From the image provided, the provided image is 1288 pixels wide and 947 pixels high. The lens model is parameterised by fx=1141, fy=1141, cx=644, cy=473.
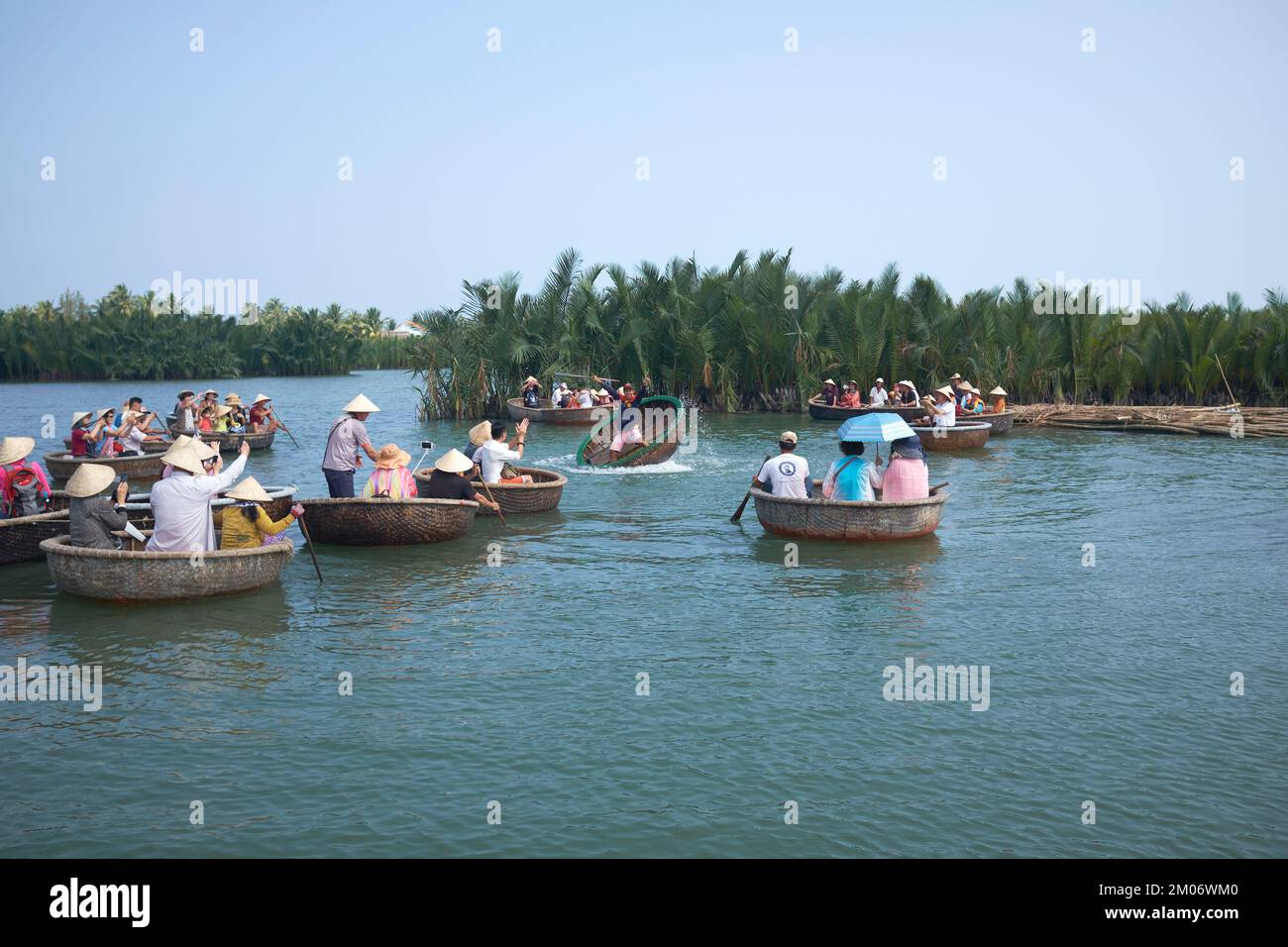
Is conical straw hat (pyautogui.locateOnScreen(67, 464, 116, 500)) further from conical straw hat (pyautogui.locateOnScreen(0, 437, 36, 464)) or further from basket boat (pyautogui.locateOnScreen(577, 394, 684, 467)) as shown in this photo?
basket boat (pyautogui.locateOnScreen(577, 394, 684, 467))

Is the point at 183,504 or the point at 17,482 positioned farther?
the point at 17,482

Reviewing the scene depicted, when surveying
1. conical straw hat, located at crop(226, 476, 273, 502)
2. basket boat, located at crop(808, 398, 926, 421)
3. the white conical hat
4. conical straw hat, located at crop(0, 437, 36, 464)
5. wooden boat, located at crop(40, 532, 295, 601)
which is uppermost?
the white conical hat

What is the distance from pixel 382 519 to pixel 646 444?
9117 millimetres

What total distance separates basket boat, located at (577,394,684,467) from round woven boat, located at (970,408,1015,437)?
30.6 feet

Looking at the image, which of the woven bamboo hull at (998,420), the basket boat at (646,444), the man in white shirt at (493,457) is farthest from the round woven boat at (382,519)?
the woven bamboo hull at (998,420)

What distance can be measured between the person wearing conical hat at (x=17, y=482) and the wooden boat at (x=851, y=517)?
8546 mm

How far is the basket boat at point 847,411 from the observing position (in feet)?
97.3

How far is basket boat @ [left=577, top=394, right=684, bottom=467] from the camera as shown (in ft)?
72.9

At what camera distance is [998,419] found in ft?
94.7

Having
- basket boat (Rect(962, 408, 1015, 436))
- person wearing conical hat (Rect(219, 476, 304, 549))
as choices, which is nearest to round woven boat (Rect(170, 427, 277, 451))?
person wearing conical hat (Rect(219, 476, 304, 549))

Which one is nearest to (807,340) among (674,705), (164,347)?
(674,705)

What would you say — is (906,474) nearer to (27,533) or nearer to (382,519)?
(382,519)

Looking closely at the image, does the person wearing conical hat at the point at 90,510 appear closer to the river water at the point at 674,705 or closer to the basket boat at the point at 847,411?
the river water at the point at 674,705
